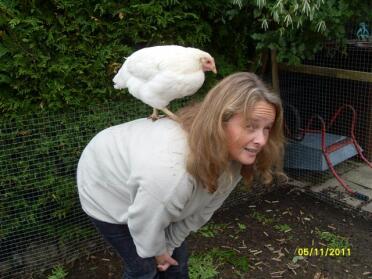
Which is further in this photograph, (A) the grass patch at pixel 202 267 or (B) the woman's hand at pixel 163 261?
(A) the grass patch at pixel 202 267

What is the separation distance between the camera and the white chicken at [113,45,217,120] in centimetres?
199

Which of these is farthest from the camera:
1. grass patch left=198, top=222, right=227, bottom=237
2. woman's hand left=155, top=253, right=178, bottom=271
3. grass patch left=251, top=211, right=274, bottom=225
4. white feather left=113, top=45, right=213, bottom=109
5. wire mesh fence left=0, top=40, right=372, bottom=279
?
grass patch left=251, top=211, right=274, bottom=225

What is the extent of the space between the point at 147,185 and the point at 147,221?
152 millimetres

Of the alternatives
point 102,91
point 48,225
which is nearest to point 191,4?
point 102,91

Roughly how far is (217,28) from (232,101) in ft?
7.60

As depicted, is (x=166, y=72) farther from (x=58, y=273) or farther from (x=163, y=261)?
(x=58, y=273)

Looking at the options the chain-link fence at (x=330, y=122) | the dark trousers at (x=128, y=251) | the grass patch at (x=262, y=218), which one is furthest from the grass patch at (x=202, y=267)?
the chain-link fence at (x=330, y=122)

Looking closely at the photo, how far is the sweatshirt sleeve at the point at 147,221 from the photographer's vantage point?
135 centimetres

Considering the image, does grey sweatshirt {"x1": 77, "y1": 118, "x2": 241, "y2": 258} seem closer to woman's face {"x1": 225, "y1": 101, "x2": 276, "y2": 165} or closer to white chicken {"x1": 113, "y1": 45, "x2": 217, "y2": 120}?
woman's face {"x1": 225, "y1": 101, "x2": 276, "y2": 165}

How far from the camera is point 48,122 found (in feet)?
9.01

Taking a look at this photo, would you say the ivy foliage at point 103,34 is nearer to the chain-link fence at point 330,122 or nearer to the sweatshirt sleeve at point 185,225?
the chain-link fence at point 330,122

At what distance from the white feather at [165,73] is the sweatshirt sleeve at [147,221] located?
0.80m

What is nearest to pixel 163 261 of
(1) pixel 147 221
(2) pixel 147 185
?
(1) pixel 147 221

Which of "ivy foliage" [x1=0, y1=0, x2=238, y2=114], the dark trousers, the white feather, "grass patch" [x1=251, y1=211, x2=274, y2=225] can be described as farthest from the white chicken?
"grass patch" [x1=251, y1=211, x2=274, y2=225]
